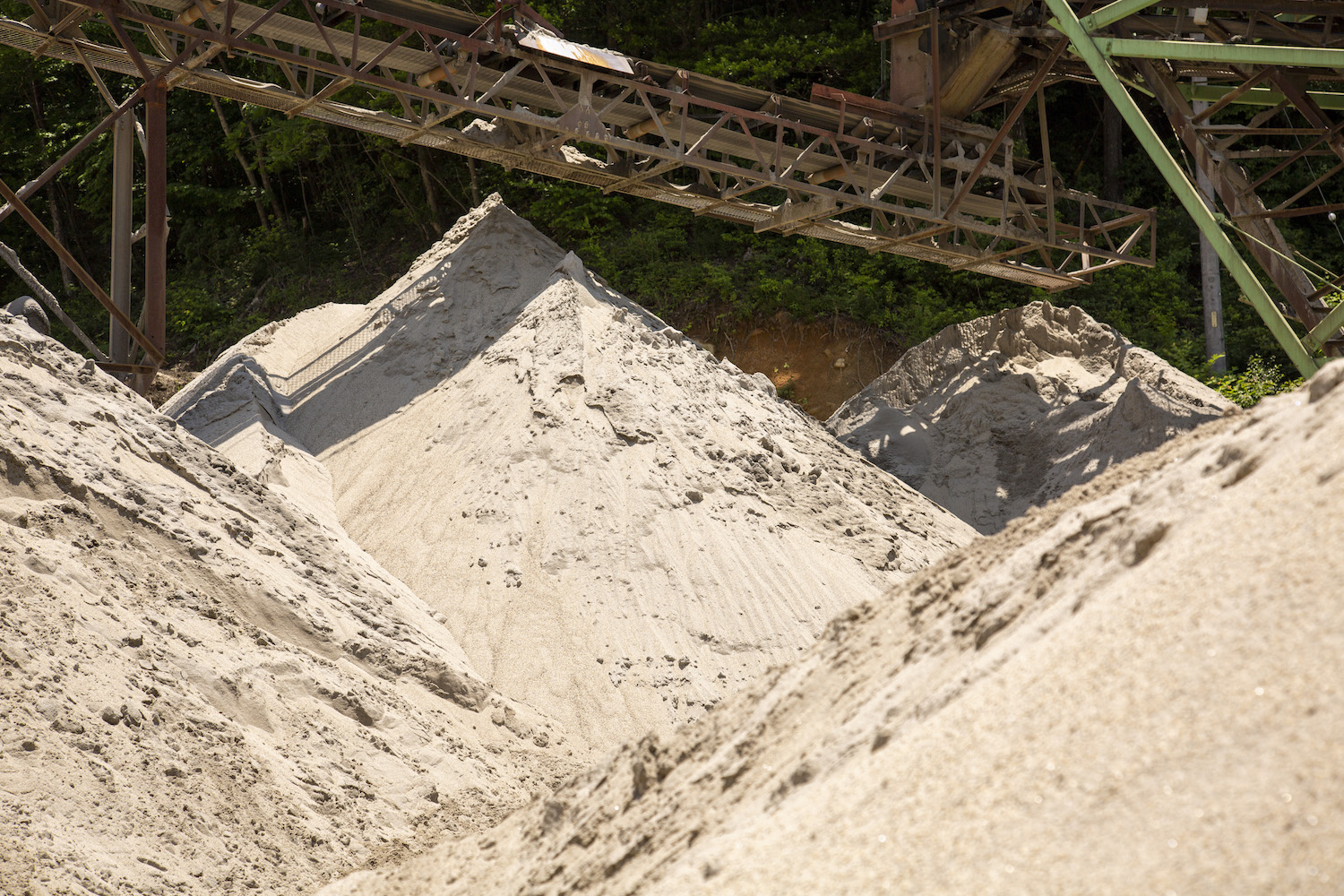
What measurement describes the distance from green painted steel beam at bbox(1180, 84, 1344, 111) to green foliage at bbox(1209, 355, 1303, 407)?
4.03 m

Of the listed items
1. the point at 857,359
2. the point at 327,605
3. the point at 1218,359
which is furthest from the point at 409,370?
the point at 1218,359

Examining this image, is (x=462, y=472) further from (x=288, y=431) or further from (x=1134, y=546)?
(x=1134, y=546)

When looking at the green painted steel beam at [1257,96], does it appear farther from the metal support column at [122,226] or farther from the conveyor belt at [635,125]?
the metal support column at [122,226]

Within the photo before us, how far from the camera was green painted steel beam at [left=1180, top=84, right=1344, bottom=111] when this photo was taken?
11.8 m

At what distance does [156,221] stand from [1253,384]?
46.8 ft

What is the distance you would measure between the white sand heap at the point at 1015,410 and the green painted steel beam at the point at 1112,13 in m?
4.52

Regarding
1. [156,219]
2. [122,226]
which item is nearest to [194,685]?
[156,219]

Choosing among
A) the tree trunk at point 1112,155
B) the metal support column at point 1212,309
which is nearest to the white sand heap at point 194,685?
the metal support column at point 1212,309

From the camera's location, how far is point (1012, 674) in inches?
126

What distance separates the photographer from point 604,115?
11.6 meters

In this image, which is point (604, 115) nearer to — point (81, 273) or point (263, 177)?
point (81, 273)

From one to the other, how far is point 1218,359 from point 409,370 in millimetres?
12706

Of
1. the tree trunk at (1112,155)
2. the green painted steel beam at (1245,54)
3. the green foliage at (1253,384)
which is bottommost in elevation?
the green foliage at (1253,384)

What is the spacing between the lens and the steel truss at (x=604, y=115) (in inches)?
403
